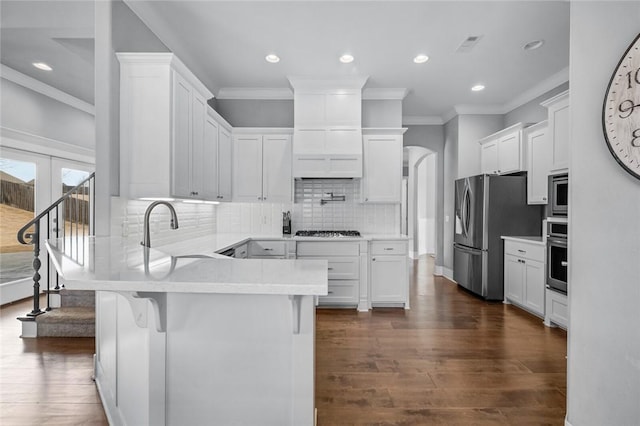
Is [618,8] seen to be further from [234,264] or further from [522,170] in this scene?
[522,170]

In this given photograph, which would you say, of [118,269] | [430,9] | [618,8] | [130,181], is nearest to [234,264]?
[118,269]

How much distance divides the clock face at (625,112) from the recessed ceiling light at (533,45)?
231cm

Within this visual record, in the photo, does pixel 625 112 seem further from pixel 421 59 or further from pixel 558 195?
pixel 421 59

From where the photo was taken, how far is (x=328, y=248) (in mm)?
4039

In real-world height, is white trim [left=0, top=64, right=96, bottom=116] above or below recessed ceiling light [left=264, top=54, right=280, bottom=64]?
below

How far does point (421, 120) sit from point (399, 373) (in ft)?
16.0

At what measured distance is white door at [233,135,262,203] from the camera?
172 inches

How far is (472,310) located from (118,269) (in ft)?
13.2

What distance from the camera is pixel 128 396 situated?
1.55 meters

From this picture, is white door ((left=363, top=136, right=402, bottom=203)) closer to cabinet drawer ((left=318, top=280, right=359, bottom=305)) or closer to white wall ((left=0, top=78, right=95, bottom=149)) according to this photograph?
cabinet drawer ((left=318, top=280, right=359, bottom=305))

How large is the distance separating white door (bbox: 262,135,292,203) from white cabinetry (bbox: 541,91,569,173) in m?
3.08

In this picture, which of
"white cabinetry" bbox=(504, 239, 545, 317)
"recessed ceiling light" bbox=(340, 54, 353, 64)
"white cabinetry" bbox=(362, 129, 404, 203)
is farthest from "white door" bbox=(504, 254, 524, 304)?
"recessed ceiling light" bbox=(340, 54, 353, 64)

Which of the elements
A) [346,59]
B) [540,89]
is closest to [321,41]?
[346,59]

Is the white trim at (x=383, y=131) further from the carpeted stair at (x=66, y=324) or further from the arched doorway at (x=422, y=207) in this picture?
the arched doorway at (x=422, y=207)
